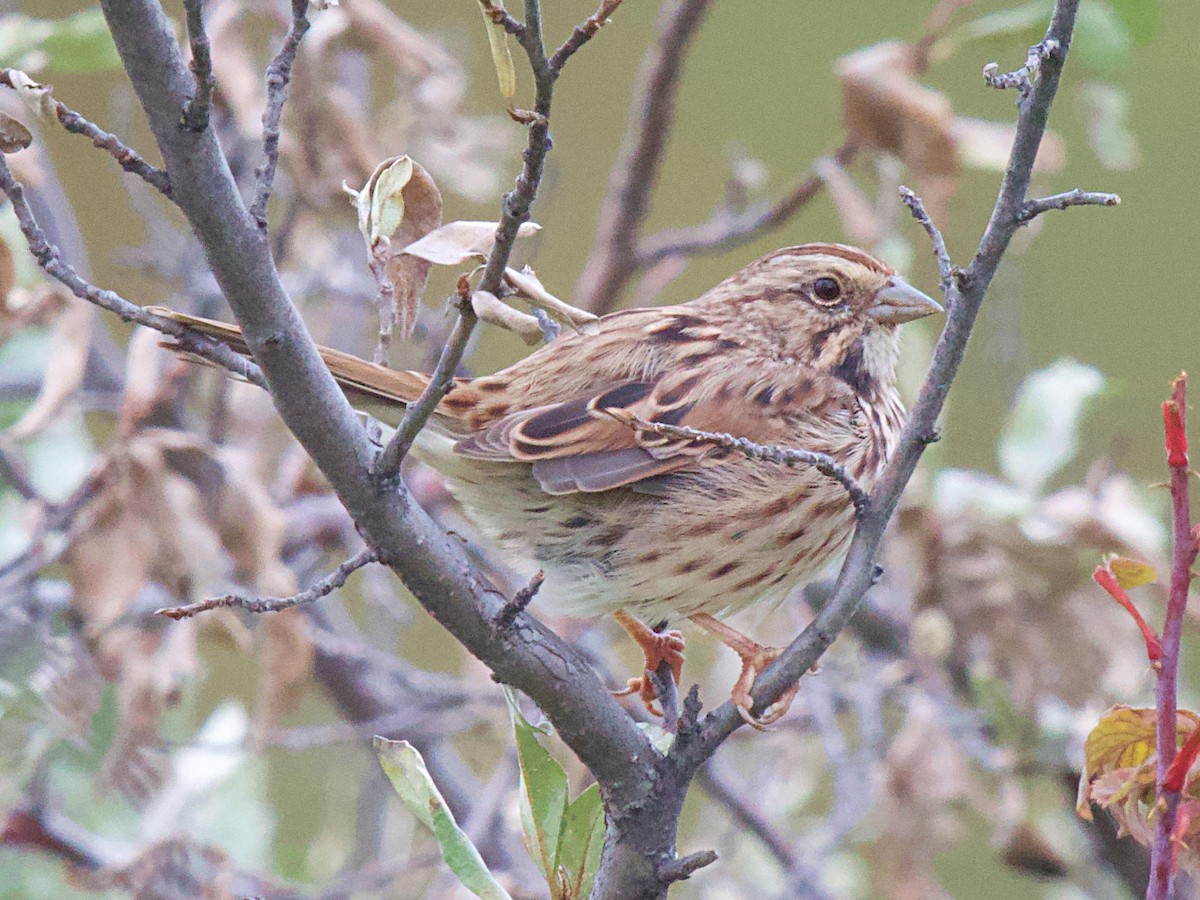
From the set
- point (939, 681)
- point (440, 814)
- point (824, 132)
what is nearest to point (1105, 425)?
point (824, 132)

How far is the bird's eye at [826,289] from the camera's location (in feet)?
9.55

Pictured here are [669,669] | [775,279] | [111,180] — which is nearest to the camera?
[669,669]

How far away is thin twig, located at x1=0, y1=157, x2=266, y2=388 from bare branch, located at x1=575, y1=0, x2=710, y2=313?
2.07 metres

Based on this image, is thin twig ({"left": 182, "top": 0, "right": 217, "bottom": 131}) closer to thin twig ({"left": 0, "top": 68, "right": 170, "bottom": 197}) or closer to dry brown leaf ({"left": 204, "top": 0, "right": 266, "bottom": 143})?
thin twig ({"left": 0, "top": 68, "right": 170, "bottom": 197})

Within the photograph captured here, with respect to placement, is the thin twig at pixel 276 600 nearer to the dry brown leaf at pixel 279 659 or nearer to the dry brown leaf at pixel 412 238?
the dry brown leaf at pixel 412 238

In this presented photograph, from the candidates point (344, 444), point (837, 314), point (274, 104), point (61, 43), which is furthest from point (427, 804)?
point (61, 43)

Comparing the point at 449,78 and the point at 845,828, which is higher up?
the point at 449,78

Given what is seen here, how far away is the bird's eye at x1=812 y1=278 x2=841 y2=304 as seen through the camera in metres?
2.91

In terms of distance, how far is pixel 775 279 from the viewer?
2.97 metres

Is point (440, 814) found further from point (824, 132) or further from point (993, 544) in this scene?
point (824, 132)

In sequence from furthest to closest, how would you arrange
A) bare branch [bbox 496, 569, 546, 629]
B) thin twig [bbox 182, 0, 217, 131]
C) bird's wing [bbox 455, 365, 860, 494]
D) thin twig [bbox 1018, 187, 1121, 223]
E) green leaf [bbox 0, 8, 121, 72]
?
green leaf [bbox 0, 8, 121, 72]
bird's wing [bbox 455, 365, 860, 494]
bare branch [bbox 496, 569, 546, 629]
thin twig [bbox 1018, 187, 1121, 223]
thin twig [bbox 182, 0, 217, 131]

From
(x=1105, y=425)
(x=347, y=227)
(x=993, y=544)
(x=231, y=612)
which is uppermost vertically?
(x=1105, y=425)

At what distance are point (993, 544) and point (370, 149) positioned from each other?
172cm

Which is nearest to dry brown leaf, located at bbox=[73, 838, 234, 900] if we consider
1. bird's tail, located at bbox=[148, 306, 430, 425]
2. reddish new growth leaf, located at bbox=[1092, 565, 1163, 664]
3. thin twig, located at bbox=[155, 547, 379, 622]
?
bird's tail, located at bbox=[148, 306, 430, 425]
